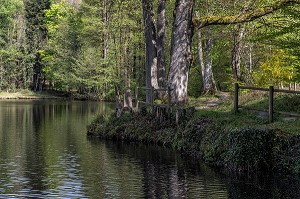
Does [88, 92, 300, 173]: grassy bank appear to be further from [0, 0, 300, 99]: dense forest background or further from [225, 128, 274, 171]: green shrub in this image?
[0, 0, 300, 99]: dense forest background

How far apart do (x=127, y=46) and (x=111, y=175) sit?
120 ft

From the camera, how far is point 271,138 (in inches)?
538

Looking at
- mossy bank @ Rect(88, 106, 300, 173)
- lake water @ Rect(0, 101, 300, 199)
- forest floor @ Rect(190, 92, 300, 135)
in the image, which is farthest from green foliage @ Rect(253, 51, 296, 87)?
lake water @ Rect(0, 101, 300, 199)

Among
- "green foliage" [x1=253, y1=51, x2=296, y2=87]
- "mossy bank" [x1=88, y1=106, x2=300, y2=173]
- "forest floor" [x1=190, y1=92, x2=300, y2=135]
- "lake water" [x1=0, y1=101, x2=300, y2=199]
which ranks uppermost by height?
"green foliage" [x1=253, y1=51, x2=296, y2=87]

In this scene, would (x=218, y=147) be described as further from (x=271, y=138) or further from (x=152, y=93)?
(x=152, y=93)

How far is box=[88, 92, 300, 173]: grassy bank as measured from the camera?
533 inches

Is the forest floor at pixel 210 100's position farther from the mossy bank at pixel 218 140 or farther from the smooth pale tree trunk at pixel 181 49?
the mossy bank at pixel 218 140

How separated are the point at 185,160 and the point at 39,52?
58539 mm

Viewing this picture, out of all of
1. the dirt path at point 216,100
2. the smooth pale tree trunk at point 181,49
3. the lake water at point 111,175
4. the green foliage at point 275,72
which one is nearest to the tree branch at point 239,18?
the smooth pale tree trunk at point 181,49

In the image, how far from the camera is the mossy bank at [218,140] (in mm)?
13430

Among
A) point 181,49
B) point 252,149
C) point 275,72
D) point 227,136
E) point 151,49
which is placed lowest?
point 252,149

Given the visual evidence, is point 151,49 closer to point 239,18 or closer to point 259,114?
point 239,18

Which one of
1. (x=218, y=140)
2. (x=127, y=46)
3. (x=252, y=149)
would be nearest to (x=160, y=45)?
(x=218, y=140)

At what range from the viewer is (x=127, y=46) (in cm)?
5012
